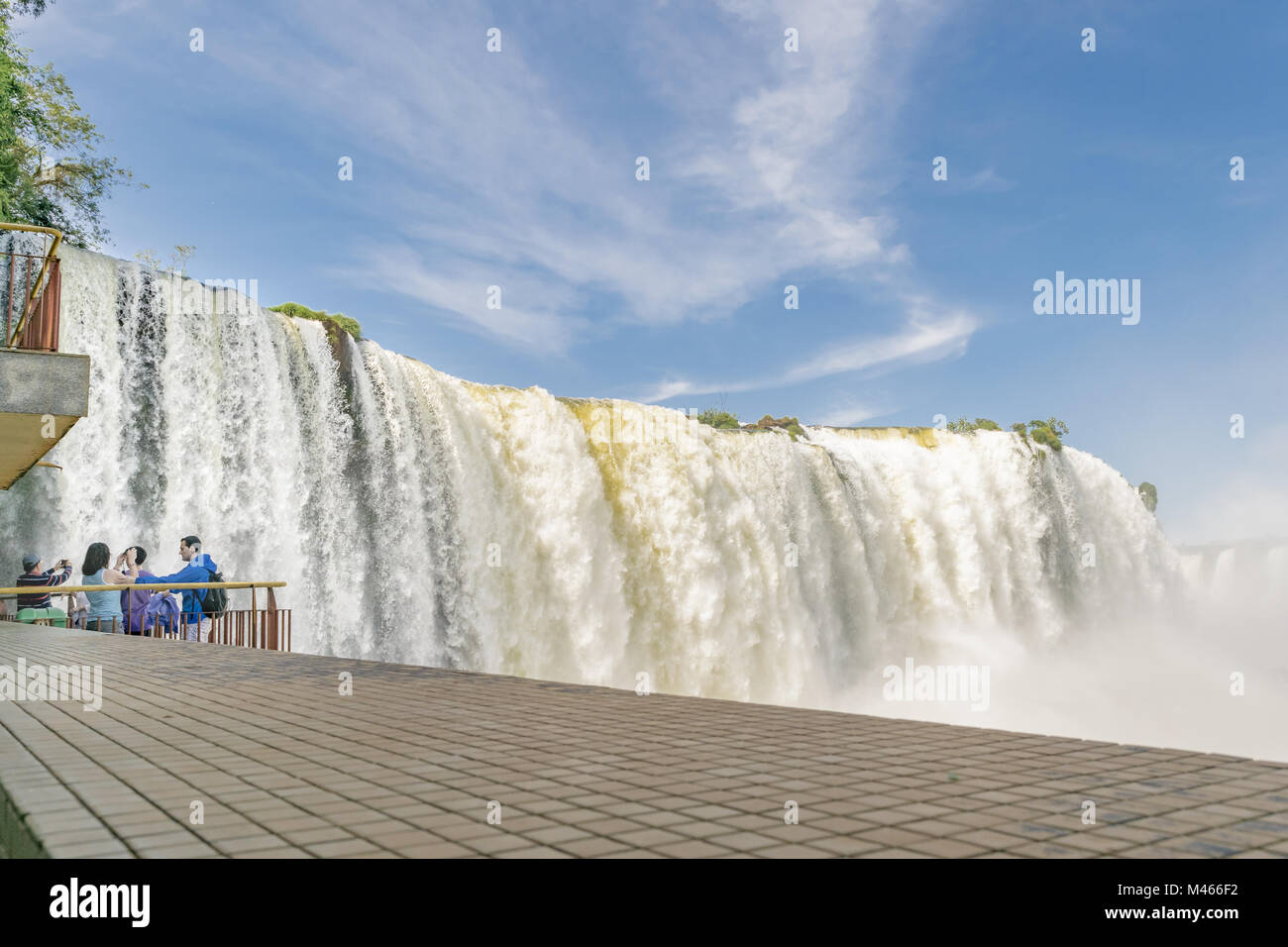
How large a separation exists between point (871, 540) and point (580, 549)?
12.9 meters

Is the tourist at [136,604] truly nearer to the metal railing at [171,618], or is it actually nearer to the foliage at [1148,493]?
the metal railing at [171,618]

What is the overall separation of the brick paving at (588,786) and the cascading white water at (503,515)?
13.2 meters

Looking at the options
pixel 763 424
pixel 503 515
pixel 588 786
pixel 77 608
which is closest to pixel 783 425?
pixel 763 424

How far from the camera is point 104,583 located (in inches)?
555

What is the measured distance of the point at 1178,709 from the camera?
131ft

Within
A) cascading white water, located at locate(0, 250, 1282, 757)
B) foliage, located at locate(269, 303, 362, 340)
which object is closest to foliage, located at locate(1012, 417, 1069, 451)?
cascading white water, located at locate(0, 250, 1282, 757)

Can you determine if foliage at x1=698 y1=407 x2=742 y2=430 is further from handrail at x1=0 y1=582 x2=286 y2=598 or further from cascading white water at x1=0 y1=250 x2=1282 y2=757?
handrail at x1=0 y1=582 x2=286 y2=598

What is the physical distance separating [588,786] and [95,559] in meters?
12.8

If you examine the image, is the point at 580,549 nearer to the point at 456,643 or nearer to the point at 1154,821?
the point at 456,643

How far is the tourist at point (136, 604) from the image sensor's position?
1346 centimetres

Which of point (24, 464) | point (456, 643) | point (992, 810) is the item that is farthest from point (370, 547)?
point (992, 810)

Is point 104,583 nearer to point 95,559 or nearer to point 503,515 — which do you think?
point 95,559

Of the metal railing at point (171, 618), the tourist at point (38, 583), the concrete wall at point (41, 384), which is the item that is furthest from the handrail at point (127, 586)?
the concrete wall at point (41, 384)

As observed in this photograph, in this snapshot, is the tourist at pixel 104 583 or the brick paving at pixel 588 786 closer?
the brick paving at pixel 588 786
